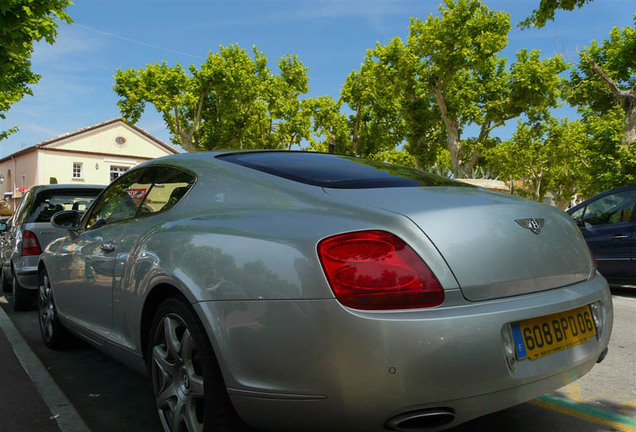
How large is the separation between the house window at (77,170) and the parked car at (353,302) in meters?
46.6

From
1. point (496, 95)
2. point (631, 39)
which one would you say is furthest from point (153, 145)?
point (631, 39)

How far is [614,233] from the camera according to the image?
7.52m

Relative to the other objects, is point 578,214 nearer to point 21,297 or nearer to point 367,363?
point 367,363

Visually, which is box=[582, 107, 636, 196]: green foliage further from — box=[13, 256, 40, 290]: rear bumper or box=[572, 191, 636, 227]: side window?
box=[13, 256, 40, 290]: rear bumper

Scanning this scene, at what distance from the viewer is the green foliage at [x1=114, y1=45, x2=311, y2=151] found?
31.4 meters

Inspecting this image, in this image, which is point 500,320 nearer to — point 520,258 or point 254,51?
point 520,258

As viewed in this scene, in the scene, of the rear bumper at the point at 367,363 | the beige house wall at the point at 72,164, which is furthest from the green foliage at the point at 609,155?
the beige house wall at the point at 72,164

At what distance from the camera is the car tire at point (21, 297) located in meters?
6.30

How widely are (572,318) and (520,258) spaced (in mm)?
380

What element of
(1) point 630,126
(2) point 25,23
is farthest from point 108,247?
(1) point 630,126

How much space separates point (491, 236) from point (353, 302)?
65 cm

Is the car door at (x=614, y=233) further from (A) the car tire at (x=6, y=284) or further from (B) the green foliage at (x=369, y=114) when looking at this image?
(B) the green foliage at (x=369, y=114)

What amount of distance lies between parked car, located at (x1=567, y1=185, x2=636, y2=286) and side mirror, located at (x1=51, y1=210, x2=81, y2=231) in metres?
6.24

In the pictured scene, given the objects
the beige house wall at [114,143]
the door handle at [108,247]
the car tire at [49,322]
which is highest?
the beige house wall at [114,143]
